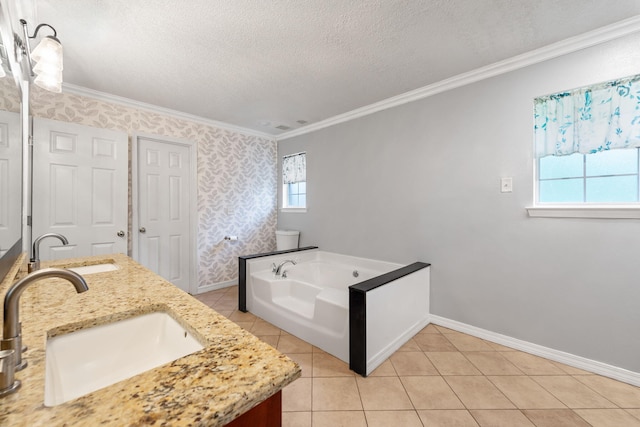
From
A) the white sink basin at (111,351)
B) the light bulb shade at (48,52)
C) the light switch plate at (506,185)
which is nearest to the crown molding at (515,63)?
the light switch plate at (506,185)

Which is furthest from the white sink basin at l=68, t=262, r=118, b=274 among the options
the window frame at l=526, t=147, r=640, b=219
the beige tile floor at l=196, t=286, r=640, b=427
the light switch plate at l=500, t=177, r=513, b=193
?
the window frame at l=526, t=147, r=640, b=219

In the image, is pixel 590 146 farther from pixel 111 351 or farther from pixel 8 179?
pixel 8 179

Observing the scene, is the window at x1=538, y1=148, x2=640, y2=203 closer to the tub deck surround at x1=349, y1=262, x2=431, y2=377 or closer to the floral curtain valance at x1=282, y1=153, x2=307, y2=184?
the tub deck surround at x1=349, y1=262, x2=431, y2=377

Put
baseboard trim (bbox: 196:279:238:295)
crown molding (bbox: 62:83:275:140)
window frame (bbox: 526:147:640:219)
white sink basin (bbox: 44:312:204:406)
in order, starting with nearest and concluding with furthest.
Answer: white sink basin (bbox: 44:312:204:406), window frame (bbox: 526:147:640:219), crown molding (bbox: 62:83:275:140), baseboard trim (bbox: 196:279:238:295)

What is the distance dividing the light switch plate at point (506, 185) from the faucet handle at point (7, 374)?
2.80 metres

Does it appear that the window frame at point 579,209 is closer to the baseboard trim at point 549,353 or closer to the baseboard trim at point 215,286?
→ the baseboard trim at point 549,353

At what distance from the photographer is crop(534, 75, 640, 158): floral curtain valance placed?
1750 millimetres

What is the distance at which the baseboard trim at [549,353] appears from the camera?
177cm

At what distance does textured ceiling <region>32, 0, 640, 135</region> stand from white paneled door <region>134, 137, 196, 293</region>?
727 millimetres

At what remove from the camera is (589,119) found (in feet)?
6.17

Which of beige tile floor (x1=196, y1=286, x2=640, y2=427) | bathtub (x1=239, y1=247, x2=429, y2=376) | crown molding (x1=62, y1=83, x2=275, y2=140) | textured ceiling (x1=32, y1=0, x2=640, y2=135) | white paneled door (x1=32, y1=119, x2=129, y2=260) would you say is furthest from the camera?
crown molding (x1=62, y1=83, x2=275, y2=140)

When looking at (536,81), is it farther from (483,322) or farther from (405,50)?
(483,322)

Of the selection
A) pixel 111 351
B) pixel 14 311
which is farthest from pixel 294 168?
pixel 14 311

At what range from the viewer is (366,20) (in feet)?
5.69
